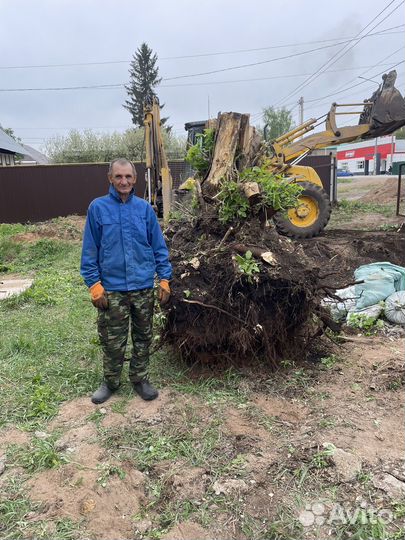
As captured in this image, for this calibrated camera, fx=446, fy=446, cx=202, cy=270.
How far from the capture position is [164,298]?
341cm

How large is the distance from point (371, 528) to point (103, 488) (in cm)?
142

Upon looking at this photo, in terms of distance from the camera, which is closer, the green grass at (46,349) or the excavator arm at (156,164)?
the green grass at (46,349)

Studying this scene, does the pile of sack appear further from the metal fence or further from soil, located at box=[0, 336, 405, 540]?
the metal fence

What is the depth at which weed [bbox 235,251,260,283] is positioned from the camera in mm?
3375

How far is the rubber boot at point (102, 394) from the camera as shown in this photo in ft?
11.3

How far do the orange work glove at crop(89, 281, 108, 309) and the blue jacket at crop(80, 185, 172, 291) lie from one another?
0.16 feet

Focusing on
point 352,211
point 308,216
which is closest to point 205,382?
point 308,216

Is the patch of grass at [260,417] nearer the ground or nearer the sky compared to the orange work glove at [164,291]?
nearer the ground

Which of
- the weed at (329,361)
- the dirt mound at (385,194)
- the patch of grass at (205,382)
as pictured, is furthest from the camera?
the dirt mound at (385,194)

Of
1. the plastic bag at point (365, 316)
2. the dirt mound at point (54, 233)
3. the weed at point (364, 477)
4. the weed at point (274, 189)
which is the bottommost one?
the weed at point (364, 477)

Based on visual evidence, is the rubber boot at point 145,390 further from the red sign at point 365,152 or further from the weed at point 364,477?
the red sign at point 365,152

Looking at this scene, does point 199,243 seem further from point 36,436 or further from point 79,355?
point 36,436

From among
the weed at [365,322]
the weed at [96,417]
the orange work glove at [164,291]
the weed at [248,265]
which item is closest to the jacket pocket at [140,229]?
the orange work glove at [164,291]

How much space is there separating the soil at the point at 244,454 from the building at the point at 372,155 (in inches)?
2028
